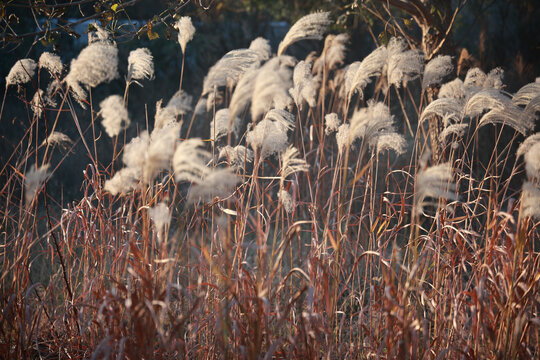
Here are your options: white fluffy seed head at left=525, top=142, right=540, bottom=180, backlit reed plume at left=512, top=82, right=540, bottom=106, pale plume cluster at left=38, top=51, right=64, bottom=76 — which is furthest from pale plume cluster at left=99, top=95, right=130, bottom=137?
backlit reed plume at left=512, top=82, right=540, bottom=106

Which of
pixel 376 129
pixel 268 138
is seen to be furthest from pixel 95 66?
pixel 376 129

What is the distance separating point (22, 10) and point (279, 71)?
6.04 metres

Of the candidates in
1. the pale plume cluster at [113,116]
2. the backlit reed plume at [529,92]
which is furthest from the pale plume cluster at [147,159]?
the backlit reed plume at [529,92]

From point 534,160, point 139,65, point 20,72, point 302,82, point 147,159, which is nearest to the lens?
point 147,159

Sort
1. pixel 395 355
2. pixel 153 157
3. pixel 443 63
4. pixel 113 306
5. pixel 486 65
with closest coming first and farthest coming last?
pixel 153 157, pixel 113 306, pixel 395 355, pixel 443 63, pixel 486 65

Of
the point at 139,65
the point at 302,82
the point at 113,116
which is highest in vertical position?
the point at 139,65

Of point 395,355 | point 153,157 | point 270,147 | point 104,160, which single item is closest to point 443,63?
point 270,147

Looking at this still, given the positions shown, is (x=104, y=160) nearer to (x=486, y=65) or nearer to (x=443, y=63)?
(x=443, y=63)

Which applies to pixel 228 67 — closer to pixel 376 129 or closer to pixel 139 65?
pixel 139 65

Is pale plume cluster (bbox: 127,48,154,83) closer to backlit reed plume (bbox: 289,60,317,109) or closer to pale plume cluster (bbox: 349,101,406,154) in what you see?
backlit reed plume (bbox: 289,60,317,109)

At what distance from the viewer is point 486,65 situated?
6.50 m

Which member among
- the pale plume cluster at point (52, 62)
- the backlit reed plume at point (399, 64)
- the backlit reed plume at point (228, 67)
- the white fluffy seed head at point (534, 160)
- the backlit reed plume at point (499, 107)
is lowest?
the white fluffy seed head at point (534, 160)

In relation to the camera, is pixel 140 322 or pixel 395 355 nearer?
pixel 140 322

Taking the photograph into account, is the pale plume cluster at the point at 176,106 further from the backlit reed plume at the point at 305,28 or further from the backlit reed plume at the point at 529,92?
the backlit reed plume at the point at 529,92
